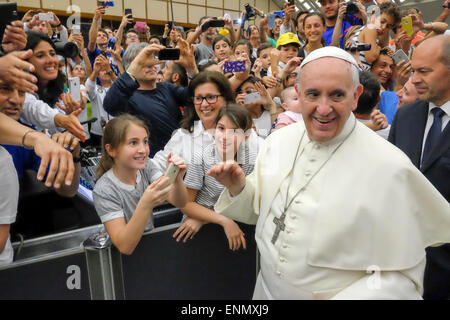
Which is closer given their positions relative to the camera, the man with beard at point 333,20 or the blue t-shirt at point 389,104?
the blue t-shirt at point 389,104

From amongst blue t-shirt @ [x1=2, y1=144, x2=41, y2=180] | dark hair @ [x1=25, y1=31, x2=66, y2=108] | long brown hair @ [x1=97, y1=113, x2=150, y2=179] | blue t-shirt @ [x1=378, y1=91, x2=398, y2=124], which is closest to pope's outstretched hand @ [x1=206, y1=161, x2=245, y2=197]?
long brown hair @ [x1=97, y1=113, x2=150, y2=179]

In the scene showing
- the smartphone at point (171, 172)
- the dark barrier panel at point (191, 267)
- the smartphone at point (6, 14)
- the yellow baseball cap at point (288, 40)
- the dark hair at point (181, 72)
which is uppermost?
the yellow baseball cap at point (288, 40)

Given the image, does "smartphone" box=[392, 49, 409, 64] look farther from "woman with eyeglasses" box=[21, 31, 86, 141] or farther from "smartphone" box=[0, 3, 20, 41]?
"smartphone" box=[0, 3, 20, 41]

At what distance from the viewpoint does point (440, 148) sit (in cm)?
162

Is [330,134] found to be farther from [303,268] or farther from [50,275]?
[50,275]

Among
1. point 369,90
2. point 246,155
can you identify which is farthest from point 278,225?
point 369,90

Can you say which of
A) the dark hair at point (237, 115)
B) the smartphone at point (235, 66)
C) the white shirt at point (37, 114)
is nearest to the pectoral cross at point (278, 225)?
the dark hair at point (237, 115)

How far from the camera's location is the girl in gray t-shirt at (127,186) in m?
1.43

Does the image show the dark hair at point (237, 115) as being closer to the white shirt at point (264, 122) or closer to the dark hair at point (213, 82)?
the dark hair at point (213, 82)

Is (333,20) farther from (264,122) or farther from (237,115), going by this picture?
(237,115)

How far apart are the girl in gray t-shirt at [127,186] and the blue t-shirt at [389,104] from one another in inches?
91.8

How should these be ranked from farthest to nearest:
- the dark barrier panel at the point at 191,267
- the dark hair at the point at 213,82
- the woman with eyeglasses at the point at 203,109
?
the dark hair at the point at 213,82 < the woman with eyeglasses at the point at 203,109 < the dark barrier panel at the point at 191,267

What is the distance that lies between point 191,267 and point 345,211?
0.90 meters

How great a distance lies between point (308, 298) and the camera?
130 centimetres
